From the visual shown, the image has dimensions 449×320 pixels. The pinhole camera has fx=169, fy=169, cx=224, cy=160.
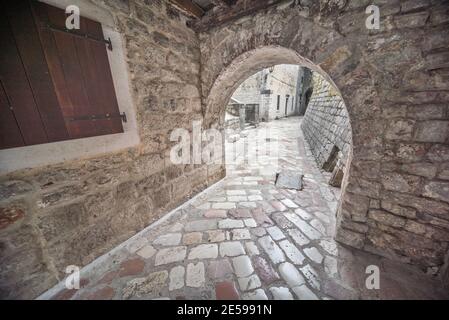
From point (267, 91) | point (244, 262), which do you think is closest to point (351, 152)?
point (244, 262)

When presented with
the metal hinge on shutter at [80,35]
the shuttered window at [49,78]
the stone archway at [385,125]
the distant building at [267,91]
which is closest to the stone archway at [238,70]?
the stone archway at [385,125]

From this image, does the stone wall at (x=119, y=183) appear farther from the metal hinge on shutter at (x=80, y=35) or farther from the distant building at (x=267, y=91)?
the distant building at (x=267, y=91)

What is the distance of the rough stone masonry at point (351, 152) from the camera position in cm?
142

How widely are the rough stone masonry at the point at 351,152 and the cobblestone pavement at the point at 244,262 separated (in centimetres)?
21

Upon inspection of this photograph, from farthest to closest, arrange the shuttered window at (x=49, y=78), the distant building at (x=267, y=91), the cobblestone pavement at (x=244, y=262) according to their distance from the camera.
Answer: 1. the distant building at (x=267, y=91)
2. the cobblestone pavement at (x=244, y=262)
3. the shuttered window at (x=49, y=78)

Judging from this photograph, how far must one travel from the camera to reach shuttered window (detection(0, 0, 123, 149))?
1.27 metres

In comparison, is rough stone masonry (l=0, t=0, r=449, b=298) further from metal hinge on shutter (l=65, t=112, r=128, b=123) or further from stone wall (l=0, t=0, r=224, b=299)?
metal hinge on shutter (l=65, t=112, r=128, b=123)

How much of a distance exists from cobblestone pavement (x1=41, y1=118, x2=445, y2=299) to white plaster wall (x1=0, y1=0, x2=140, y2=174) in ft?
3.99

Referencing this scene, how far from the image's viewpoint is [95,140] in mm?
1768

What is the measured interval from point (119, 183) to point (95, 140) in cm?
55

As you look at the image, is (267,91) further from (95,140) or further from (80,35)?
(95,140)

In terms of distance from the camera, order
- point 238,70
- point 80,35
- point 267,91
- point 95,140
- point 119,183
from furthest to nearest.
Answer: point 267,91, point 238,70, point 119,183, point 95,140, point 80,35

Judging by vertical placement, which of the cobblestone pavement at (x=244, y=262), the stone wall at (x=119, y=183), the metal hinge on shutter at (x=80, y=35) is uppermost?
the metal hinge on shutter at (x=80, y=35)
